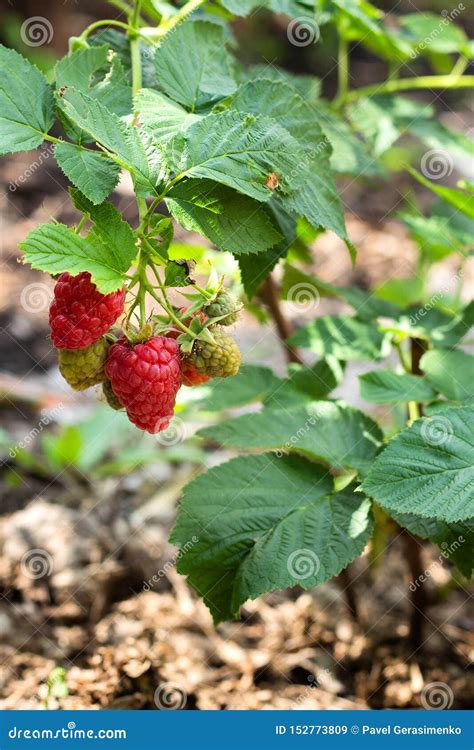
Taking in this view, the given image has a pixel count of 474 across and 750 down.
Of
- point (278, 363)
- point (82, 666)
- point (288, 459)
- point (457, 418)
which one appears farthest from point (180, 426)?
point (457, 418)

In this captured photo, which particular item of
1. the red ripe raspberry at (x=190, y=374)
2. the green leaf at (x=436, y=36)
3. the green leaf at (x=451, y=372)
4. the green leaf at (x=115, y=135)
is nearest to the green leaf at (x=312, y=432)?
the green leaf at (x=451, y=372)

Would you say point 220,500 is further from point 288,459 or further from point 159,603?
point 159,603

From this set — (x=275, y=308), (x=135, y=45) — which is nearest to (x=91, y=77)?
(x=135, y=45)

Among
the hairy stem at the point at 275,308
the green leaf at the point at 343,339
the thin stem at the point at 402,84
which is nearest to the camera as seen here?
the green leaf at the point at 343,339

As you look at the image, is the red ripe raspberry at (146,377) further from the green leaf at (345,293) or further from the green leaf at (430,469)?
the green leaf at (345,293)

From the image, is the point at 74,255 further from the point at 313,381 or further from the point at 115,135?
the point at 313,381

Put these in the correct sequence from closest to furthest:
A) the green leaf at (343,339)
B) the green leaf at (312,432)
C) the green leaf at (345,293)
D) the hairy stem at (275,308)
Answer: the green leaf at (312,432), the green leaf at (343,339), the green leaf at (345,293), the hairy stem at (275,308)
